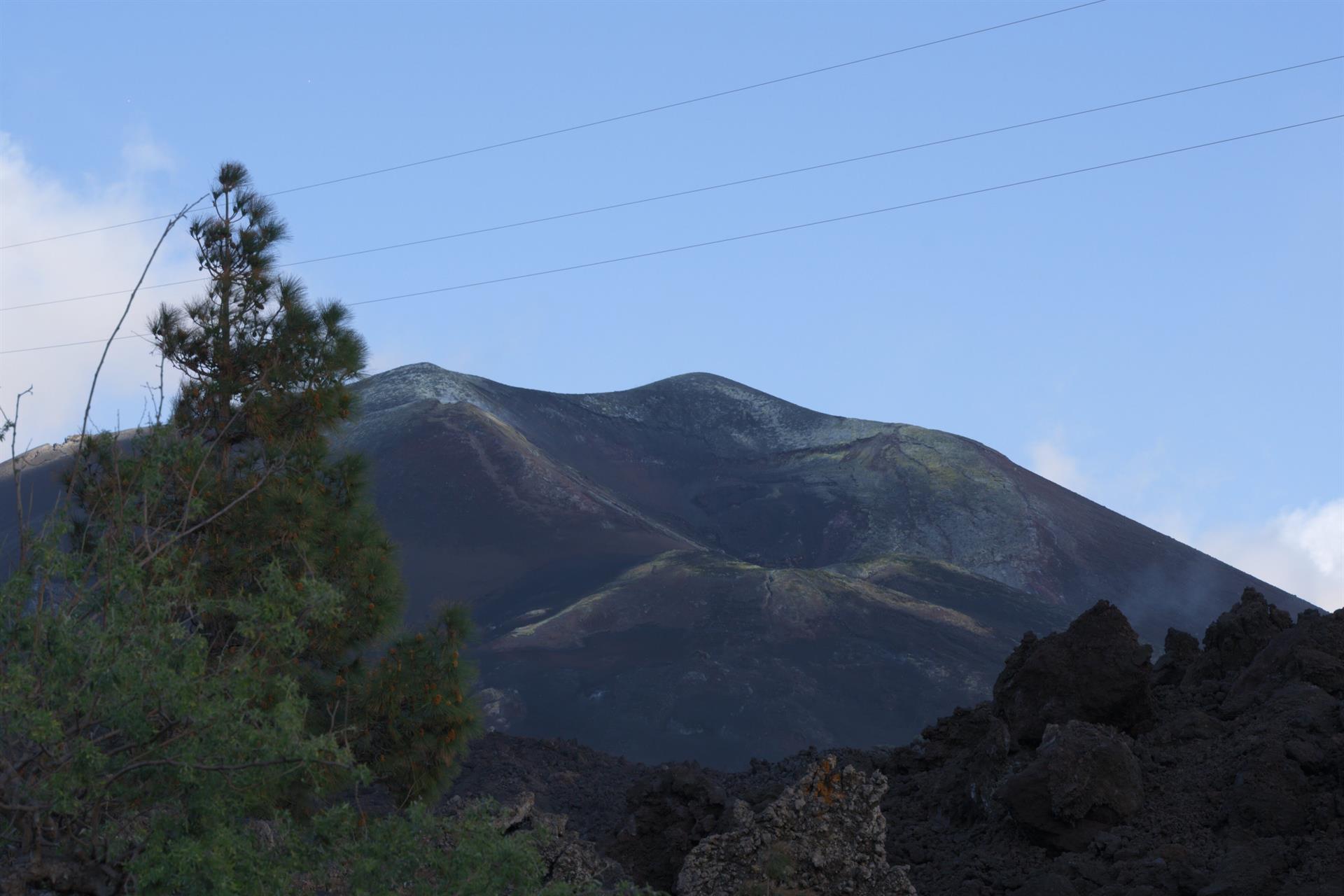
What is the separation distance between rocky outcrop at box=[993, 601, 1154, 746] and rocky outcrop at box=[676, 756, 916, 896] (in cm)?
386

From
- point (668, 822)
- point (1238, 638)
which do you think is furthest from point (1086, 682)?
point (668, 822)

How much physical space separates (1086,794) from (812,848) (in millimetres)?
3089

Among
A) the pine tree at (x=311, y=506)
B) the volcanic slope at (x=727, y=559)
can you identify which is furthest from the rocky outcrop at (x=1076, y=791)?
the volcanic slope at (x=727, y=559)

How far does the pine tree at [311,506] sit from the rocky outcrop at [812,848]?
385 cm

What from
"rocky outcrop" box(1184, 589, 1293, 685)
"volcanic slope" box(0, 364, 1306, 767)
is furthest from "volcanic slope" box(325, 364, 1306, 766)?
"rocky outcrop" box(1184, 589, 1293, 685)

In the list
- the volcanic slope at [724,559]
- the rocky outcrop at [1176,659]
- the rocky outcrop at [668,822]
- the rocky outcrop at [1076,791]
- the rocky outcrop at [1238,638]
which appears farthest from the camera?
the volcanic slope at [724,559]

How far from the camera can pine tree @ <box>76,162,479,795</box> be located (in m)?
12.2

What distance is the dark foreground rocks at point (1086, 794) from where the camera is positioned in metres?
9.97

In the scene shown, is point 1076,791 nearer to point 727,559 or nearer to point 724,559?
point 727,559

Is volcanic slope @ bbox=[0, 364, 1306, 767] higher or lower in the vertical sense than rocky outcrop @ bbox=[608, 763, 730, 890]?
higher

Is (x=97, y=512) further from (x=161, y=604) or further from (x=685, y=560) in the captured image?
(x=685, y=560)

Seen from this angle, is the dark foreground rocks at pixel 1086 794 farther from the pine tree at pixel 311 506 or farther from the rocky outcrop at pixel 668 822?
the pine tree at pixel 311 506

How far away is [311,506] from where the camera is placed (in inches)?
483

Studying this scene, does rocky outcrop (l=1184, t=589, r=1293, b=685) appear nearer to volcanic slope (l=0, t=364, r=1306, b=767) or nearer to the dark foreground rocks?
the dark foreground rocks
